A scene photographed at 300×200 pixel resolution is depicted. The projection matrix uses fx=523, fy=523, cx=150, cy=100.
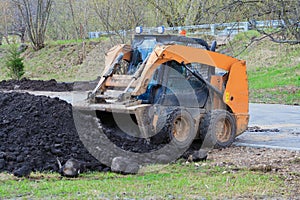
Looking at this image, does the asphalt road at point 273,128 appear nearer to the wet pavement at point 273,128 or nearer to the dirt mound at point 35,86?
the wet pavement at point 273,128

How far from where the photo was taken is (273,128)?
43.2 feet

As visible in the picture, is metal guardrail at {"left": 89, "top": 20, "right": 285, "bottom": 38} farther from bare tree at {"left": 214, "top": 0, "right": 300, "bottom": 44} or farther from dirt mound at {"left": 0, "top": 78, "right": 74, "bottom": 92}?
dirt mound at {"left": 0, "top": 78, "right": 74, "bottom": 92}

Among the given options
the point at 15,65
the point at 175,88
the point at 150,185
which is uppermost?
the point at 15,65

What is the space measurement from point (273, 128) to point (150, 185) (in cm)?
687

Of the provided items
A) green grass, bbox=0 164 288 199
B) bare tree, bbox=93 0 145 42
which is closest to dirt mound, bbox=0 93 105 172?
green grass, bbox=0 164 288 199

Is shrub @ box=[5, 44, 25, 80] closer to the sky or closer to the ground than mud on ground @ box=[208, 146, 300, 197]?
closer to the sky

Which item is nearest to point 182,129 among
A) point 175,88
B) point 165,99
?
point 165,99

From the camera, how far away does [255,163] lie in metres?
8.64

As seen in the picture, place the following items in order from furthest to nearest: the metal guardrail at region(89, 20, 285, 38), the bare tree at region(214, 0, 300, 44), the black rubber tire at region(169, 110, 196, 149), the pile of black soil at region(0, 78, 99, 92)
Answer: the pile of black soil at region(0, 78, 99, 92) → the metal guardrail at region(89, 20, 285, 38) → the black rubber tire at region(169, 110, 196, 149) → the bare tree at region(214, 0, 300, 44)

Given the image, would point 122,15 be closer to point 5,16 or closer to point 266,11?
point 266,11

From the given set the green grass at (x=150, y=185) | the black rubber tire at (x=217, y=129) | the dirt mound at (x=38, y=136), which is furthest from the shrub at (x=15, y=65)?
the green grass at (x=150, y=185)

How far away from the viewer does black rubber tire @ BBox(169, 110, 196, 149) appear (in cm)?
954

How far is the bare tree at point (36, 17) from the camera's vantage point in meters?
36.2

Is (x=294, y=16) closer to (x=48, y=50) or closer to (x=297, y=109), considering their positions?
(x=297, y=109)
